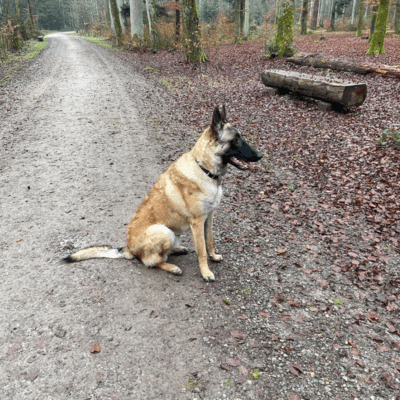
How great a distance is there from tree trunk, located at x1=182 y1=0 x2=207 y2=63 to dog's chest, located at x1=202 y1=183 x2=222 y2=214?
17370 millimetres

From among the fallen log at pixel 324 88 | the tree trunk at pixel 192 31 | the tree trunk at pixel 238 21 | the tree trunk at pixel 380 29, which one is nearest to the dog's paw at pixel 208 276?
the fallen log at pixel 324 88

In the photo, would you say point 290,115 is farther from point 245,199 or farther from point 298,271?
point 298,271

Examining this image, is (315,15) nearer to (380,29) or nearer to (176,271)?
(380,29)

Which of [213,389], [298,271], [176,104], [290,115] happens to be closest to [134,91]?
[176,104]

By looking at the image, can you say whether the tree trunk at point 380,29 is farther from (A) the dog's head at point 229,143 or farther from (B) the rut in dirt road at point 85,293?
(A) the dog's head at point 229,143

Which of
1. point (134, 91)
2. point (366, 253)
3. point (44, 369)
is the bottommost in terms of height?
point (366, 253)

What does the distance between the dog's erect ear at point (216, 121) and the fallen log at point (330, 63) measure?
46.2ft

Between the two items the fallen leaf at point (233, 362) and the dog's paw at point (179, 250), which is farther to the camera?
the dog's paw at point (179, 250)

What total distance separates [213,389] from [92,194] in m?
4.83

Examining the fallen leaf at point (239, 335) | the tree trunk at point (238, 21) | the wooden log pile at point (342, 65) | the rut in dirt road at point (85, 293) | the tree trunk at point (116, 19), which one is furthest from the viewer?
the tree trunk at point (116, 19)

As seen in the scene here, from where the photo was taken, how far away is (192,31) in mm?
18297

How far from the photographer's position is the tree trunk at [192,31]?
1756cm

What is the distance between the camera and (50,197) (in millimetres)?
6402

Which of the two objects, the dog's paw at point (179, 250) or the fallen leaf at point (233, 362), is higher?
the dog's paw at point (179, 250)
